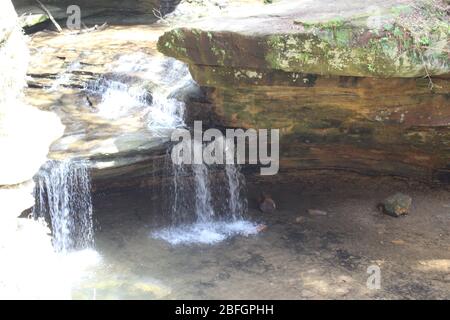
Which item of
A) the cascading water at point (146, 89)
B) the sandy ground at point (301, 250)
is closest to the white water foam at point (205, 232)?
the sandy ground at point (301, 250)

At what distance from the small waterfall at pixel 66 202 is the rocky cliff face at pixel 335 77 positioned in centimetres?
192

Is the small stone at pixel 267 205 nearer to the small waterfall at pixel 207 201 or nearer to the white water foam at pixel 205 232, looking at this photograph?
the small waterfall at pixel 207 201

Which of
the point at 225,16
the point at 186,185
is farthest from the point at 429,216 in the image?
the point at 225,16

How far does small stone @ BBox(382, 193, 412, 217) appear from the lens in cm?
708

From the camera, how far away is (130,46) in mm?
10172

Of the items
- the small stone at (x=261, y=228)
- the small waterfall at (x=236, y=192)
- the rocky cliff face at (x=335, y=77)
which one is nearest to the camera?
the rocky cliff face at (x=335, y=77)

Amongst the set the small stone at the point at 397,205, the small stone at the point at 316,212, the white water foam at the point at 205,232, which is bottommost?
the white water foam at the point at 205,232

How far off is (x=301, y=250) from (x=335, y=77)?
7.09 feet

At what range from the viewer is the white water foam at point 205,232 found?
6750 millimetres

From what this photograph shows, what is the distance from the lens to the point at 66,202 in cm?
654

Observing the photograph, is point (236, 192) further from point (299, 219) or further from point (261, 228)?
point (299, 219)

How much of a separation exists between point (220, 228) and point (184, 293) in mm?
1771

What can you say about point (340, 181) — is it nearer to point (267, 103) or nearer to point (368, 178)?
point (368, 178)

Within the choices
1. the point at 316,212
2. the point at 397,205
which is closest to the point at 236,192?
the point at 316,212
